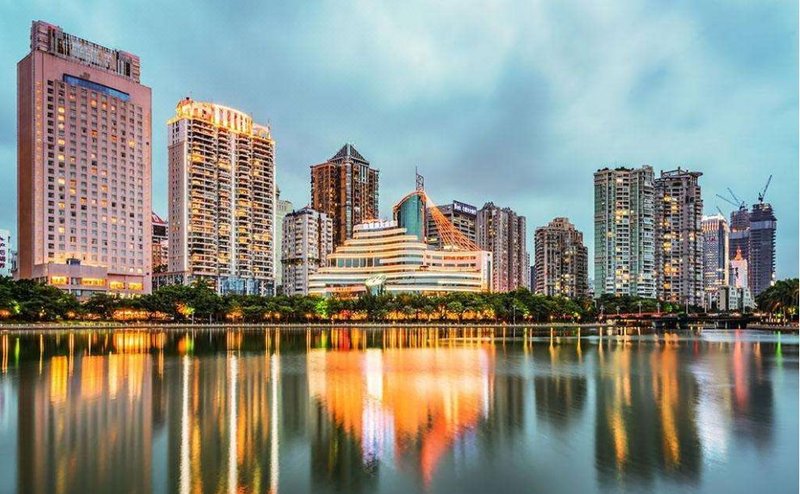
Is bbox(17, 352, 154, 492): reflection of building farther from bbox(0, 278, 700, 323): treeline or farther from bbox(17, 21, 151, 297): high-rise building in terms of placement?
bbox(17, 21, 151, 297): high-rise building

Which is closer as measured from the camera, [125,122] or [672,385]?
[672,385]

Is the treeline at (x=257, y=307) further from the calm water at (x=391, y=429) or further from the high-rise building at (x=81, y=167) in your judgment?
the calm water at (x=391, y=429)

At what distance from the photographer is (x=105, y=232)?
17200 cm

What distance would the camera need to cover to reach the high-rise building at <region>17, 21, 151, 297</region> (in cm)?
16088

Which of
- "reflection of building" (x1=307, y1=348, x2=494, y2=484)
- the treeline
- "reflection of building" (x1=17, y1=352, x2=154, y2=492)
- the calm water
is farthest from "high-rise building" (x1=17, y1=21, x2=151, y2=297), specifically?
"reflection of building" (x1=17, y1=352, x2=154, y2=492)

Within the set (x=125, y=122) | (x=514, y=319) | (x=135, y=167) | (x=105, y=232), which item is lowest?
(x=514, y=319)

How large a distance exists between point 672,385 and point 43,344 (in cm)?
7197

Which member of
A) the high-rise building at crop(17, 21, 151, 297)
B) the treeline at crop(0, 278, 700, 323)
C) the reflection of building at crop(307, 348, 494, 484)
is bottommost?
the treeline at crop(0, 278, 700, 323)

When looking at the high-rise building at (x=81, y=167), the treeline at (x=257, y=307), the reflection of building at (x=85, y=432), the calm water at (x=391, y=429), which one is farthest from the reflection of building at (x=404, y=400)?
the high-rise building at (x=81, y=167)

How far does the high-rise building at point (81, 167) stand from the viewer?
528ft

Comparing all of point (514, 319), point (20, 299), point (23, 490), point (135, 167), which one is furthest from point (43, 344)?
point (514, 319)

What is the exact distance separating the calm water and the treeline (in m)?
83.4

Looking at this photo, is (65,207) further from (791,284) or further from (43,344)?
(791,284)

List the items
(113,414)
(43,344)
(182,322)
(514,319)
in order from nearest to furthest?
(113,414), (43,344), (182,322), (514,319)
